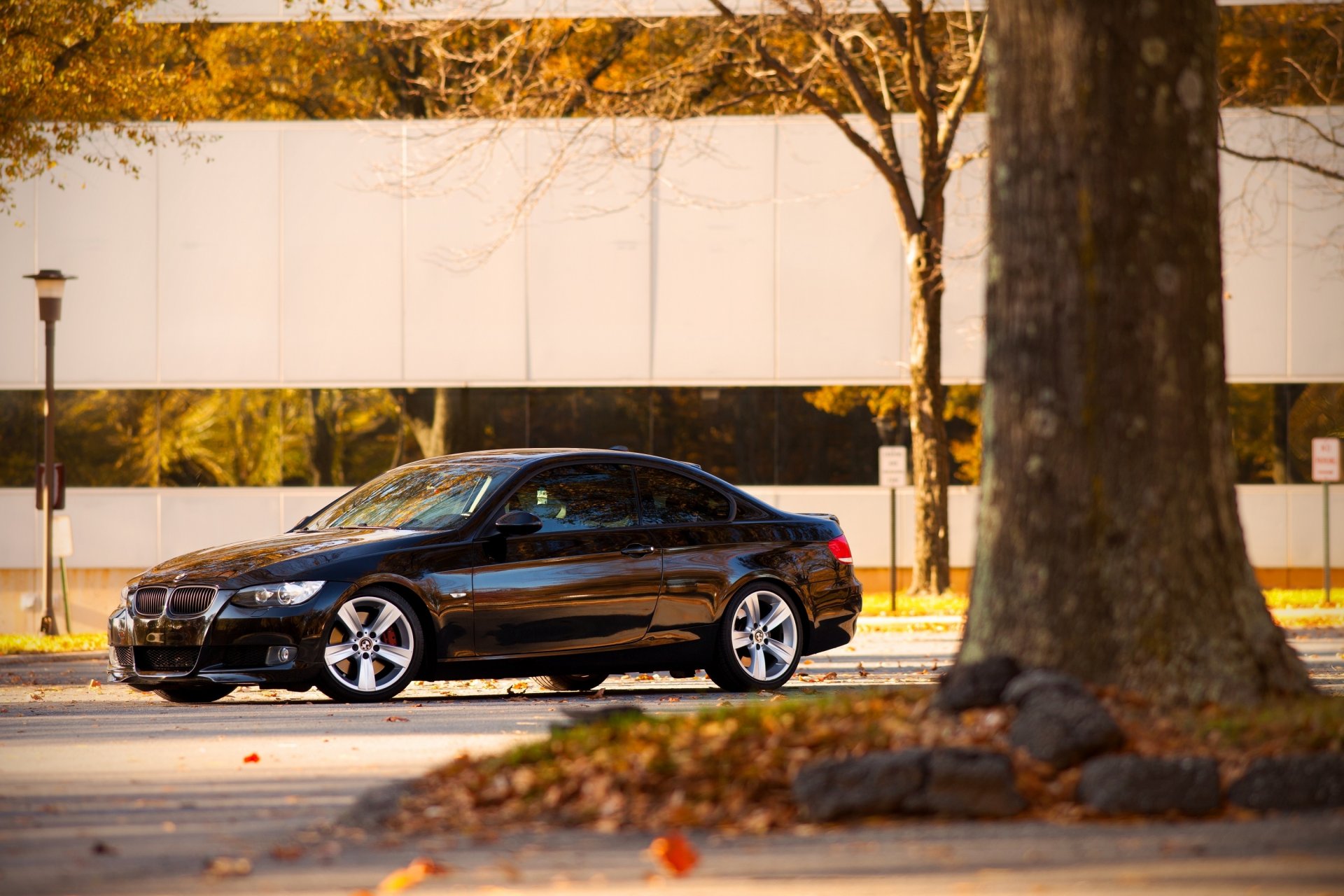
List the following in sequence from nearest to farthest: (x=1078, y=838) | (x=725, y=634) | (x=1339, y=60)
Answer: (x=1078, y=838) → (x=725, y=634) → (x=1339, y=60)

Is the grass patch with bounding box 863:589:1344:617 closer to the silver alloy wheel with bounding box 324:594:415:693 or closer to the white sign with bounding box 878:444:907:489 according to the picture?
the white sign with bounding box 878:444:907:489

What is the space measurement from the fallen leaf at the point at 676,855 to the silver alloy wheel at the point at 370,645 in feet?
16.8

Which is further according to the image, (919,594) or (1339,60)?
(1339,60)

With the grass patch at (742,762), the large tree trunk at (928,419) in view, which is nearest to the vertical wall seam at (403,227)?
the large tree trunk at (928,419)

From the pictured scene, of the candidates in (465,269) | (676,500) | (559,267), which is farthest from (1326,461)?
(676,500)

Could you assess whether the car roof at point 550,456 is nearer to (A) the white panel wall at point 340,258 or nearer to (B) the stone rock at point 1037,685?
(B) the stone rock at point 1037,685

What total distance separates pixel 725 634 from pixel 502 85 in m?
11.7

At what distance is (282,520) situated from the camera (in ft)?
86.5

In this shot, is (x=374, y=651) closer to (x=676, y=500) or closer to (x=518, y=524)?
(x=518, y=524)

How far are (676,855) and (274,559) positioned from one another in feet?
18.7

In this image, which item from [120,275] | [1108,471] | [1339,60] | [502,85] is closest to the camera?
[1108,471]

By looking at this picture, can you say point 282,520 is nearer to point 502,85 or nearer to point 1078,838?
point 502,85

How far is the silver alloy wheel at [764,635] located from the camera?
1166cm

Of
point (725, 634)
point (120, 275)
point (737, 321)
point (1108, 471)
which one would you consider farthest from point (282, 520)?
point (1108, 471)
